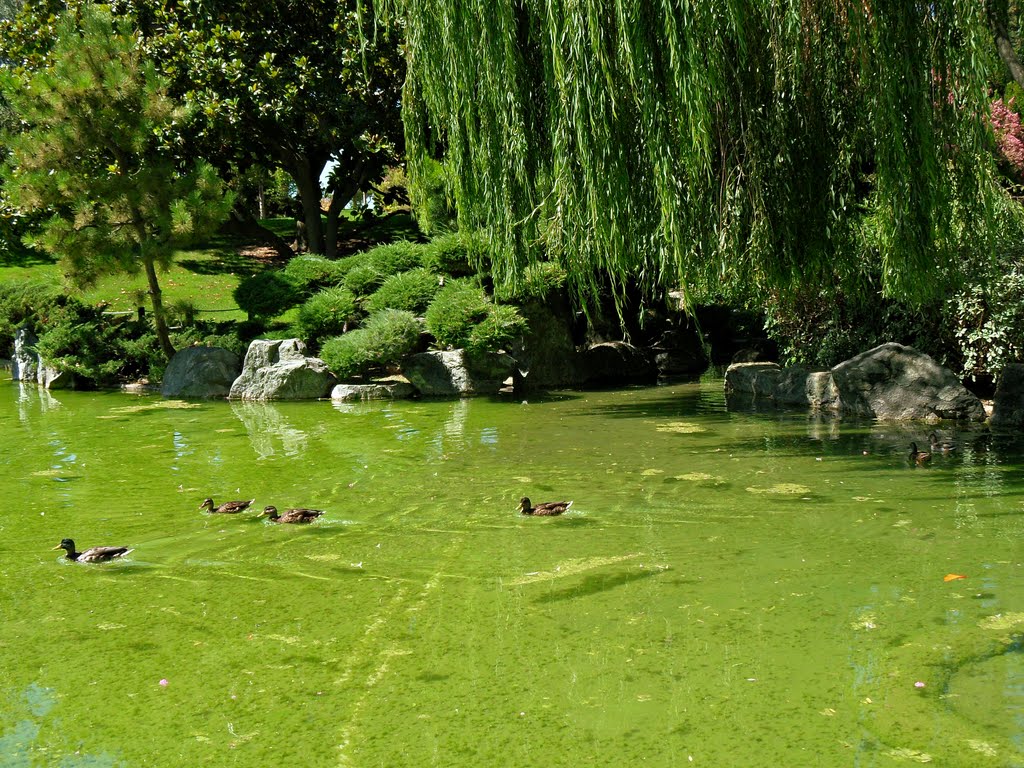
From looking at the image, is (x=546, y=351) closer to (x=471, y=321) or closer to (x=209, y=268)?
(x=471, y=321)

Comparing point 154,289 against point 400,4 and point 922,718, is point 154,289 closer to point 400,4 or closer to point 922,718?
point 400,4

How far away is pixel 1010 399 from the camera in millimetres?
8844

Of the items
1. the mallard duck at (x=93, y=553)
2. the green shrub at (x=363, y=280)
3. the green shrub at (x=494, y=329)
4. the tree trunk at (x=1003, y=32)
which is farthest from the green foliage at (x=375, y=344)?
the tree trunk at (x=1003, y=32)

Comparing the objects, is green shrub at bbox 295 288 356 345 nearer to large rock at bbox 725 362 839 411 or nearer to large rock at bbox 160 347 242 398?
large rock at bbox 160 347 242 398

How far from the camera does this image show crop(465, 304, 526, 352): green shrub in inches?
470

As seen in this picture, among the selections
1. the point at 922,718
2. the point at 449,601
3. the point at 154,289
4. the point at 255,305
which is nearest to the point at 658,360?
the point at 255,305

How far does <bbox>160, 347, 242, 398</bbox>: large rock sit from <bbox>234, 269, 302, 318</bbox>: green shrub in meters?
0.79

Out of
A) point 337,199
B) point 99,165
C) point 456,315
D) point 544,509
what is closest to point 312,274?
point 456,315

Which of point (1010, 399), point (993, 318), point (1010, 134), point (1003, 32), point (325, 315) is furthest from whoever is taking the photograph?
point (1010, 134)

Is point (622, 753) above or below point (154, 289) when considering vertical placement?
below

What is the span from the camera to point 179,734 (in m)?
3.15

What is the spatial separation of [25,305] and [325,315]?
22.7 feet

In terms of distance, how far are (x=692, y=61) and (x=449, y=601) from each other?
357 centimetres

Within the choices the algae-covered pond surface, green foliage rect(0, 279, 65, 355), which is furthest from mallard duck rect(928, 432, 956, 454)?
green foliage rect(0, 279, 65, 355)
